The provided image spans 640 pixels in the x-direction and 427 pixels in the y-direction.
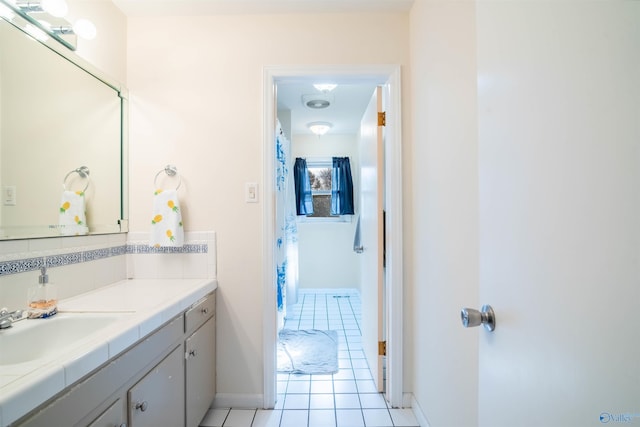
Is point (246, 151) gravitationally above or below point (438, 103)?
below

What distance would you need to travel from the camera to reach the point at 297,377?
203 cm

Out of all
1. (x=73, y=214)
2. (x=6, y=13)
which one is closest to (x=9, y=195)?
(x=73, y=214)

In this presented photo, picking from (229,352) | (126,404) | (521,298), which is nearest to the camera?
(521,298)

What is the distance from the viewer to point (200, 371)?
4.91 ft

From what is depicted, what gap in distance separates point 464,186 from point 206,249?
1430mm

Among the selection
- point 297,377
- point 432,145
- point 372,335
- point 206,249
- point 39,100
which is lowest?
point 297,377

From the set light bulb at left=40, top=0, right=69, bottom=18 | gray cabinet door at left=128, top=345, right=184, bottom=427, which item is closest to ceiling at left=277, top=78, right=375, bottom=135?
light bulb at left=40, top=0, right=69, bottom=18

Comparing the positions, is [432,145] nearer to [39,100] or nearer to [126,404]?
[126,404]

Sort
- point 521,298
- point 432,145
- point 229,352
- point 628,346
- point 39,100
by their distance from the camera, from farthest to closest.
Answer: point 229,352
point 432,145
point 39,100
point 521,298
point 628,346

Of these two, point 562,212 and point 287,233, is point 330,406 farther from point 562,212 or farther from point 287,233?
point 287,233

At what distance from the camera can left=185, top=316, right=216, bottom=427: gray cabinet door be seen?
54.1 inches

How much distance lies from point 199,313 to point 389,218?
119 centimetres

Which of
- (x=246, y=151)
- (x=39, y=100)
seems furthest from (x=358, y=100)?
(x=39, y=100)

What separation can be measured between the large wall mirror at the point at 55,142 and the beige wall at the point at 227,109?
15 cm
